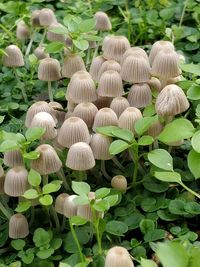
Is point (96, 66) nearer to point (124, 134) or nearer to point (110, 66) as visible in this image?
point (110, 66)

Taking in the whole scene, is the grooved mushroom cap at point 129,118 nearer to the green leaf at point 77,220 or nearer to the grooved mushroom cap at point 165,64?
the grooved mushroom cap at point 165,64

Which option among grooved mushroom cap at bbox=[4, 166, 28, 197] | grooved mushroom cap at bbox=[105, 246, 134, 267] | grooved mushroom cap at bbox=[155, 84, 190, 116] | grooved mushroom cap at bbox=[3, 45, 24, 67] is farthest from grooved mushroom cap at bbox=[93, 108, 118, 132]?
grooved mushroom cap at bbox=[3, 45, 24, 67]

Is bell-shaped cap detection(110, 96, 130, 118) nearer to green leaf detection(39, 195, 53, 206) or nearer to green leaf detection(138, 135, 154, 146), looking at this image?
green leaf detection(138, 135, 154, 146)

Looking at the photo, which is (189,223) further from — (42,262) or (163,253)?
(163,253)

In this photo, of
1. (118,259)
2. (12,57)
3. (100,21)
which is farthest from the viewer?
(100,21)

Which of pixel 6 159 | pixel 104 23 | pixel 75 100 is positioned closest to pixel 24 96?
pixel 104 23

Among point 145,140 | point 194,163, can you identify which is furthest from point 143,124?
point 194,163

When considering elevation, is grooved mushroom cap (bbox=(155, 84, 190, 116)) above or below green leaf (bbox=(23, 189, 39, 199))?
above
